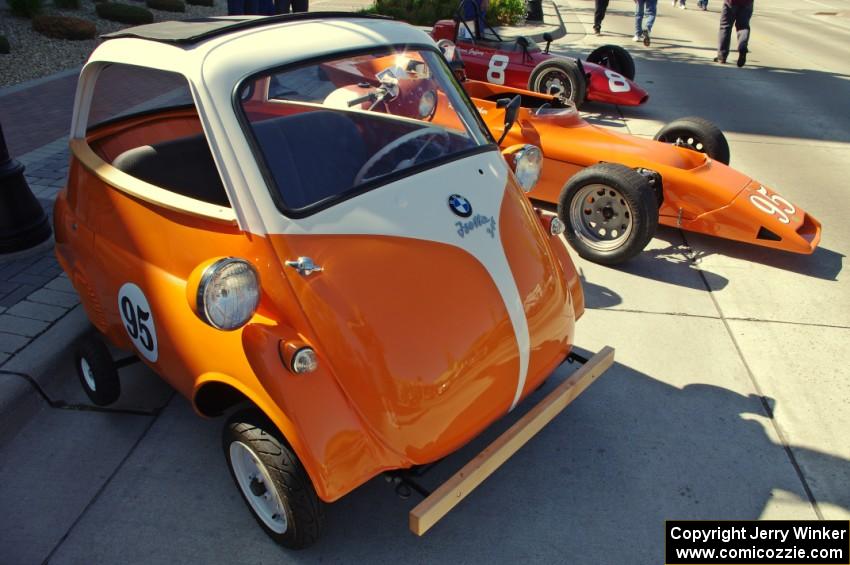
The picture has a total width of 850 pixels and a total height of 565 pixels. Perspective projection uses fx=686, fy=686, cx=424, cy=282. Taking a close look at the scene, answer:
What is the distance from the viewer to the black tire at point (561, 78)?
27.6 ft

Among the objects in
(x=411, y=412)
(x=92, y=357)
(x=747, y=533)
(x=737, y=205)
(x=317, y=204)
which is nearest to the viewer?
(x=411, y=412)

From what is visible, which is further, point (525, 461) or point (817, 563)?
point (525, 461)

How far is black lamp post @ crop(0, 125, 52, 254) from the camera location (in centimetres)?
473

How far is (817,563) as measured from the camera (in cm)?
285

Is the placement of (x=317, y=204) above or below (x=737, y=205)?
above

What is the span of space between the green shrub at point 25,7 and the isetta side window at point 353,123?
11435 mm

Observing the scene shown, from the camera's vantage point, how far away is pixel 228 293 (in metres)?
2.49

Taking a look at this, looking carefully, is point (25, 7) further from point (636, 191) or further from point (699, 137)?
point (636, 191)

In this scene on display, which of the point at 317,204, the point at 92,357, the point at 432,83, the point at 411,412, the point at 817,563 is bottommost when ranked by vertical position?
the point at 817,563

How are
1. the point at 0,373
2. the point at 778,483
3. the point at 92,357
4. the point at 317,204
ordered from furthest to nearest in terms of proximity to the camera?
the point at 0,373 → the point at 92,357 → the point at 778,483 → the point at 317,204

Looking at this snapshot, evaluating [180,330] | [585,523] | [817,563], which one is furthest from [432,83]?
[817,563]

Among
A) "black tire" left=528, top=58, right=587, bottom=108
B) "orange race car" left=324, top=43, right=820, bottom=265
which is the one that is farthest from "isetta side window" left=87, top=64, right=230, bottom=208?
"black tire" left=528, top=58, right=587, bottom=108

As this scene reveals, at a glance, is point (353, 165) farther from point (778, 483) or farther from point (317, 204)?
point (778, 483)

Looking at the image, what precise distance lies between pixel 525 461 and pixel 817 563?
1266 millimetres
